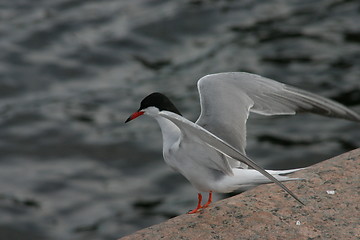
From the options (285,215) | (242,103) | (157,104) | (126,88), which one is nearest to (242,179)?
(285,215)

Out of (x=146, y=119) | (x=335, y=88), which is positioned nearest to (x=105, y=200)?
(x=146, y=119)

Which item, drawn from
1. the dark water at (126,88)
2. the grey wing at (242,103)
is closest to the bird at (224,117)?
the grey wing at (242,103)

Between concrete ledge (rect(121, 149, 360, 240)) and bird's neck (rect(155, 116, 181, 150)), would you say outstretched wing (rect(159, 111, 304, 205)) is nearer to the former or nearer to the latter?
concrete ledge (rect(121, 149, 360, 240))

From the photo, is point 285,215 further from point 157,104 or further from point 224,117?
point 157,104

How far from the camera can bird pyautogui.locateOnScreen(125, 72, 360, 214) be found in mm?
4777

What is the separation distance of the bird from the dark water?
3.67 m

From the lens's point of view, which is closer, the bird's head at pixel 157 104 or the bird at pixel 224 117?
the bird at pixel 224 117

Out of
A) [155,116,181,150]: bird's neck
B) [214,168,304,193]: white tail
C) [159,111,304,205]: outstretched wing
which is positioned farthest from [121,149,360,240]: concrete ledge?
[155,116,181,150]: bird's neck

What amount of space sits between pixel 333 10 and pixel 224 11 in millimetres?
1994

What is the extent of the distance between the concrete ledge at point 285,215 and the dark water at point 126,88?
387 centimetres

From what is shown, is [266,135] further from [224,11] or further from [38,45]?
[38,45]

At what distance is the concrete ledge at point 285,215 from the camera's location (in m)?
4.25

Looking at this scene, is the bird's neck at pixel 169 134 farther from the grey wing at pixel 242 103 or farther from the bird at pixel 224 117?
the grey wing at pixel 242 103

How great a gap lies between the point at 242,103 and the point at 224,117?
0.21 meters
